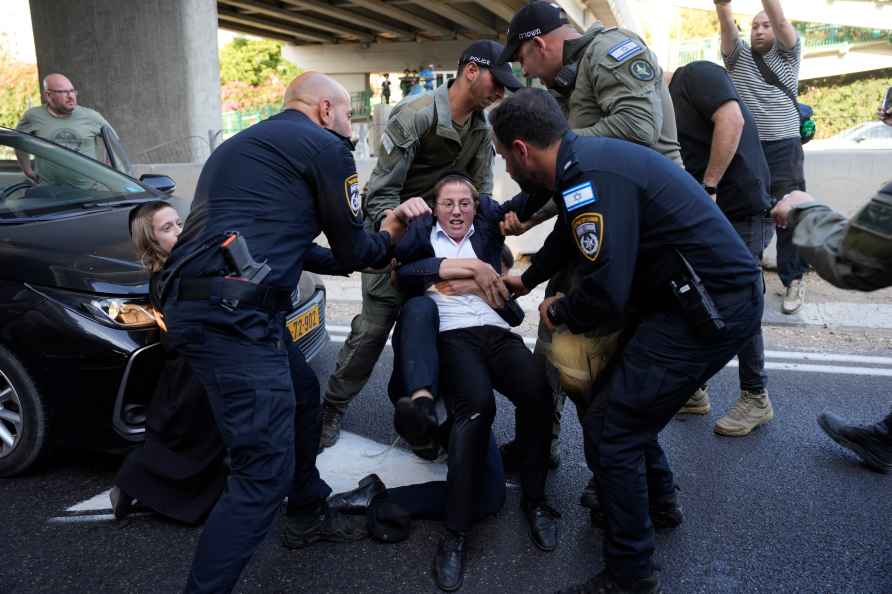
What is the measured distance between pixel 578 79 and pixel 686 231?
3.66 ft

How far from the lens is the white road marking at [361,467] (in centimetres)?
312

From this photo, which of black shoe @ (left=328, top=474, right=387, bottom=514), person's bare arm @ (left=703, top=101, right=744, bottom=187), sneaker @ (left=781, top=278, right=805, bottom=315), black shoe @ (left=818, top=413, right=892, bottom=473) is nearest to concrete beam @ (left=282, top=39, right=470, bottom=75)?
sneaker @ (left=781, top=278, right=805, bottom=315)

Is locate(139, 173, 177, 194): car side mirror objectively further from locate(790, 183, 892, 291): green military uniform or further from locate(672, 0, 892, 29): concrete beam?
locate(672, 0, 892, 29): concrete beam

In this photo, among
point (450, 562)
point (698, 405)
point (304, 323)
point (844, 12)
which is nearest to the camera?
point (450, 562)

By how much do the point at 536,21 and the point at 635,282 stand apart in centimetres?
132

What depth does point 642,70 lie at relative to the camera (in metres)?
3.01

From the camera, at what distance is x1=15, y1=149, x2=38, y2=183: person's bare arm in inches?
162

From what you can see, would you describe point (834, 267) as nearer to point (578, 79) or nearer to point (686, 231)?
point (686, 231)

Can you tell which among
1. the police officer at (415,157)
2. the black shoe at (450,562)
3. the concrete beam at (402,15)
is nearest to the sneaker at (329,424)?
the police officer at (415,157)

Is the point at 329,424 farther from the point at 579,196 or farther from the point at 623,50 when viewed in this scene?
the point at 623,50

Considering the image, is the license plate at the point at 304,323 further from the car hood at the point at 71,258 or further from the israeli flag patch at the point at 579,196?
the israeli flag patch at the point at 579,196

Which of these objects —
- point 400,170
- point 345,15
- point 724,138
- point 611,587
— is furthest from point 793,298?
point 345,15

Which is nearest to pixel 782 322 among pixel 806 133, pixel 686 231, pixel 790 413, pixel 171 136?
pixel 806 133

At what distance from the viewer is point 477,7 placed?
85.1ft
